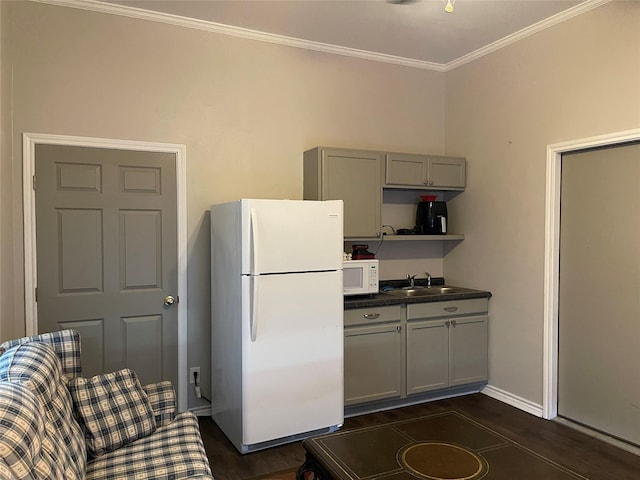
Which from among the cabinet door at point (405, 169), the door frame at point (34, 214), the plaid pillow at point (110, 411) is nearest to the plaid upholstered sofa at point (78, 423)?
the plaid pillow at point (110, 411)

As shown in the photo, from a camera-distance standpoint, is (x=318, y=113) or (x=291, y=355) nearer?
(x=291, y=355)

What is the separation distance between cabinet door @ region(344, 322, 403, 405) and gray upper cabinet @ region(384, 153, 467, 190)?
47.7 inches

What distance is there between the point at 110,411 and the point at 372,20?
9.87ft

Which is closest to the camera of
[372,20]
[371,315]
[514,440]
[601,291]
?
[514,440]

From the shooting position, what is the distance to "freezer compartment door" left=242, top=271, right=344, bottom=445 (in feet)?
9.93

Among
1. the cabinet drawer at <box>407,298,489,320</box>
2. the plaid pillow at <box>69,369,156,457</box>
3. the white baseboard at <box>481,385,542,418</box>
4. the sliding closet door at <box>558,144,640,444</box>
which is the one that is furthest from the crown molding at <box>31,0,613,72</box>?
the white baseboard at <box>481,385,542,418</box>

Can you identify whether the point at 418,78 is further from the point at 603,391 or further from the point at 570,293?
the point at 603,391

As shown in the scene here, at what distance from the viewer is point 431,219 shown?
14.1 ft

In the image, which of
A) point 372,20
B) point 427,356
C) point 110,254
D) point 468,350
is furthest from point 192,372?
point 372,20

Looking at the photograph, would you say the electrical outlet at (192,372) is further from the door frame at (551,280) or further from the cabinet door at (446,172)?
the door frame at (551,280)

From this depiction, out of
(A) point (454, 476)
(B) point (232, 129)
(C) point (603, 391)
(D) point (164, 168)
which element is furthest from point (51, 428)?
(C) point (603, 391)

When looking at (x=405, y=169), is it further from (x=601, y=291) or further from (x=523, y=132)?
(x=601, y=291)

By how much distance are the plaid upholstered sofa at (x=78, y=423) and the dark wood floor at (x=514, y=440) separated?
A: 66 cm

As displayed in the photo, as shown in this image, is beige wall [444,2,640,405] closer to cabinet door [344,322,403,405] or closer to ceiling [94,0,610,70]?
ceiling [94,0,610,70]
